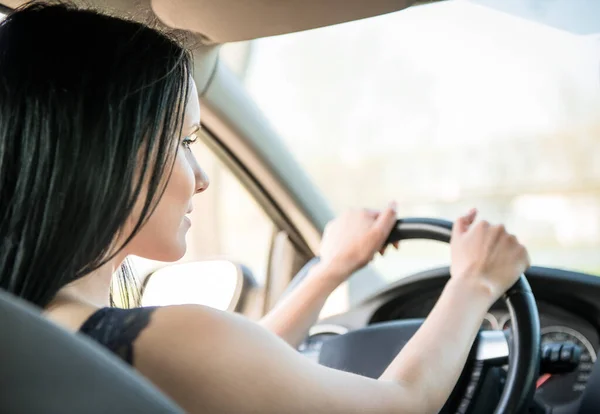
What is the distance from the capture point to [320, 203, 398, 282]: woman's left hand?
147 centimetres

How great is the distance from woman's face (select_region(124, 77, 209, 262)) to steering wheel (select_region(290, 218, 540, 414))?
1.39ft

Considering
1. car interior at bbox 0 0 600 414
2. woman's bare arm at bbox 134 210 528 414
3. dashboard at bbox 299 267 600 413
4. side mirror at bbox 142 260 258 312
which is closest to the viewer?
car interior at bbox 0 0 600 414

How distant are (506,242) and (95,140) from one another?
0.66m

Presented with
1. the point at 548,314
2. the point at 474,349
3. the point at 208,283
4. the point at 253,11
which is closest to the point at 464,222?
the point at 474,349

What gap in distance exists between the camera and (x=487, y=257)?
50.2 inches

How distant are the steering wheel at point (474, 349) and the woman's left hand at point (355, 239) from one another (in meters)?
0.02

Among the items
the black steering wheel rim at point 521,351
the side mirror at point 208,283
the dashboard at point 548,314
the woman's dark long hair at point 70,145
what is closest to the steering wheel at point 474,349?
the black steering wheel rim at point 521,351

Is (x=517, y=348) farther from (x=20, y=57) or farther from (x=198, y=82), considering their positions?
(x=198, y=82)

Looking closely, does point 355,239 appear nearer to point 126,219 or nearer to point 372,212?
point 372,212

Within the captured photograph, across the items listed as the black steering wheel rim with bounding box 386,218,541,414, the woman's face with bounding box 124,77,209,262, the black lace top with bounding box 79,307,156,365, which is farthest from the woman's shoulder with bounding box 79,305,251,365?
the black steering wheel rim with bounding box 386,218,541,414

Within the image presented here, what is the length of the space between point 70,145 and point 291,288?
73 centimetres

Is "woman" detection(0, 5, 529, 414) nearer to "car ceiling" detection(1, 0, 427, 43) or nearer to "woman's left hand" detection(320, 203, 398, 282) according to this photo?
"woman's left hand" detection(320, 203, 398, 282)

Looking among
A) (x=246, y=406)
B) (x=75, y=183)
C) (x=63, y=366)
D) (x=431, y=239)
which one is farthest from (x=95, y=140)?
(x=431, y=239)

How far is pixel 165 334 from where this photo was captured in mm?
883
